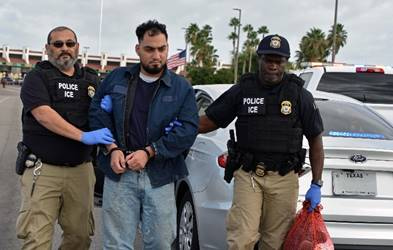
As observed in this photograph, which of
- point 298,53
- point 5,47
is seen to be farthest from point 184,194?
point 5,47

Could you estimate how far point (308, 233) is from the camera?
11.3 feet

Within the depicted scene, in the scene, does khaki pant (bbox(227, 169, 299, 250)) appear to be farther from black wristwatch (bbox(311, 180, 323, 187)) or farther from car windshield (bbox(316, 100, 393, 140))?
car windshield (bbox(316, 100, 393, 140))

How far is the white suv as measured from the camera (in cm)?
746

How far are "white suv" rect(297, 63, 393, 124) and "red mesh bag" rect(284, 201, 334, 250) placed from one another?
4094 millimetres

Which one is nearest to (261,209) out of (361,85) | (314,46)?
(361,85)

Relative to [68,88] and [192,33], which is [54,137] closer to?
[68,88]

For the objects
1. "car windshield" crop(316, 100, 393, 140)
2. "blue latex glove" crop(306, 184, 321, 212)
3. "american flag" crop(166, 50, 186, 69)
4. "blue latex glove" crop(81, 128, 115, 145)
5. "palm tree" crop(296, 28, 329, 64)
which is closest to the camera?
"blue latex glove" crop(81, 128, 115, 145)

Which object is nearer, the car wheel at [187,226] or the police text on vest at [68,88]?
the police text on vest at [68,88]

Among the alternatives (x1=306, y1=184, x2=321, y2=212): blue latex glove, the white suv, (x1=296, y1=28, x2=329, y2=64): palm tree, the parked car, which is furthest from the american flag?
(x1=296, y1=28, x2=329, y2=64): palm tree

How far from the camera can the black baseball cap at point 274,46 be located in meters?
3.58

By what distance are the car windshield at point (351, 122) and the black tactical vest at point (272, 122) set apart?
663mm

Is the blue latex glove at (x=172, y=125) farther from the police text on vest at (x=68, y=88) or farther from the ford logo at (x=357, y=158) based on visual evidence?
the ford logo at (x=357, y=158)

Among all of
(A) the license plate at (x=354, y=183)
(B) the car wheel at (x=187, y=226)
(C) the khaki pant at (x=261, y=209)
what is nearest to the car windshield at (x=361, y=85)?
(B) the car wheel at (x=187, y=226)

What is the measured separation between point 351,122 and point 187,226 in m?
1.58
